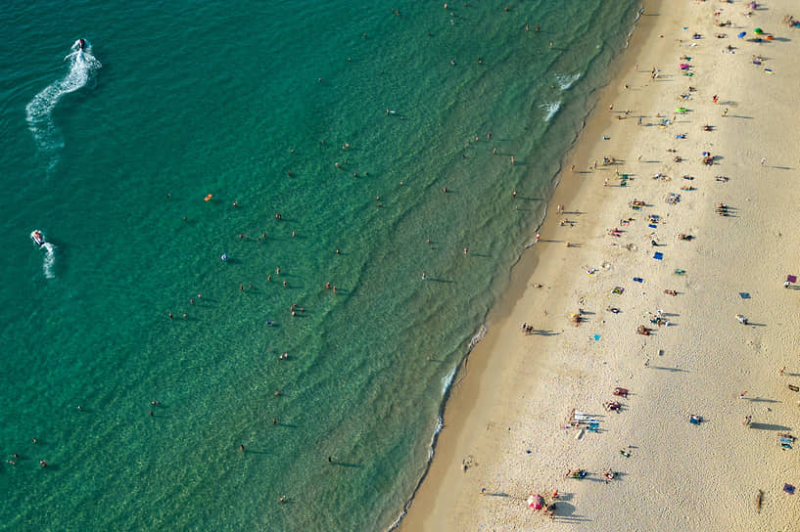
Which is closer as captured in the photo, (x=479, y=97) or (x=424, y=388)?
(x=424, y=388)

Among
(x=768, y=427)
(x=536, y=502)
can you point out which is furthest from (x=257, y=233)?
(x=768, y=427)

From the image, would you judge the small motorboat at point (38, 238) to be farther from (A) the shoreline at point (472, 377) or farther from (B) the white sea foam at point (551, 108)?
(B) the white sea foam at point (551, 108)

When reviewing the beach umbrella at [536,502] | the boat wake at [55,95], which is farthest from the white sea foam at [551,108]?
the boat wake at [55,95]

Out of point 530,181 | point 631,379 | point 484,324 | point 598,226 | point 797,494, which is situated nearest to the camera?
point 797,494

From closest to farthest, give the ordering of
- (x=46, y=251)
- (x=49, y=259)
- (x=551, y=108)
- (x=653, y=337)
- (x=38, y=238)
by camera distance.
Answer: (x=653, y=337)
(x=49, y=259)
(x=46, y=251)
(x=38, y=238)
(x=551, y=108)

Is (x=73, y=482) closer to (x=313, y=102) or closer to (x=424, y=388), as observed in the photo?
(x=424, y=388)

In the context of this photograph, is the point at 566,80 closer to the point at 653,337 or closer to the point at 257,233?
the point at 653,337

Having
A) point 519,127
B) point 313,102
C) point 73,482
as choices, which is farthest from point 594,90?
point 73,482
